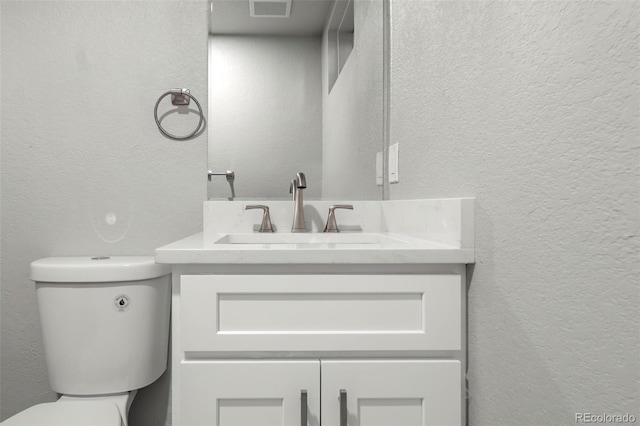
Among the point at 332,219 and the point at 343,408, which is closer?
the point at 343,408

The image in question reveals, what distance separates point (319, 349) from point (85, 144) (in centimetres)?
116

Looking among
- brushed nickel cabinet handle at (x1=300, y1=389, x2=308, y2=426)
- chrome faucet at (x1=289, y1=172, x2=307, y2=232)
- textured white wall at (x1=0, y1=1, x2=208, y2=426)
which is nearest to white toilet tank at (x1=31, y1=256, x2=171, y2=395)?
textured white wall at (x1=0, y1=1, x2=208, y2=426)

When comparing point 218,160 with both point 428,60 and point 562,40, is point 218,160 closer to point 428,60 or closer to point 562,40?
point 428,60

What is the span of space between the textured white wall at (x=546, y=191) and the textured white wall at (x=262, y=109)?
60 cm

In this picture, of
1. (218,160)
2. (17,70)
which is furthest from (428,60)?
(17,70)

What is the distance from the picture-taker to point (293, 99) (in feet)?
4.92

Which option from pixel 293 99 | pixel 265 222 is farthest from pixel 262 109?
pixel 265 222

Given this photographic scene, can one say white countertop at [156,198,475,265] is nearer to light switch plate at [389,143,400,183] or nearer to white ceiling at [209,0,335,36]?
light switch plate at [389,143,400,183]

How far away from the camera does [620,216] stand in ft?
1.59

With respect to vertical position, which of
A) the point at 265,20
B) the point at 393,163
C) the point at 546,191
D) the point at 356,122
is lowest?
the point at 546,191

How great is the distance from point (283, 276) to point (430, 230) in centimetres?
38

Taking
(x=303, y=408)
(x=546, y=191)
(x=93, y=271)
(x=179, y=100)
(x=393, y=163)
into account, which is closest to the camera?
(x=546, y=191)

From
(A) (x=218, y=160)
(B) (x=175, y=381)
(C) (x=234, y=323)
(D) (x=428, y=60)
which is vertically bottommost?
(B) (x=175, y=381)

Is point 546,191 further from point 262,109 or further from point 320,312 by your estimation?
point 262,109
